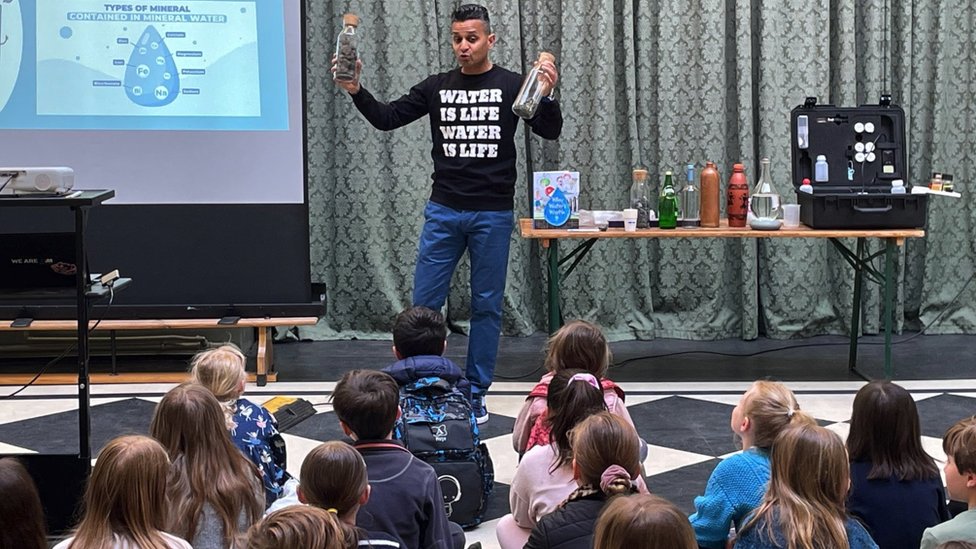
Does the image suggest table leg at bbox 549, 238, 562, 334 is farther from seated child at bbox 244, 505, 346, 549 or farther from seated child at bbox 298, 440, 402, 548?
seated child at bbox 244, 505, 346, 549

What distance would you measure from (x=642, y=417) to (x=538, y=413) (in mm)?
1501

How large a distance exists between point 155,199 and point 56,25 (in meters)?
0.86

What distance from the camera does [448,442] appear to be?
11.6 feet

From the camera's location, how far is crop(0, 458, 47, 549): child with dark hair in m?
2.13

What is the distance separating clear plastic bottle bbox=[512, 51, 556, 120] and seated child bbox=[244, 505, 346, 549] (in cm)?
285

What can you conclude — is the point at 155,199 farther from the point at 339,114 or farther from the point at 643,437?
the point at 643,437

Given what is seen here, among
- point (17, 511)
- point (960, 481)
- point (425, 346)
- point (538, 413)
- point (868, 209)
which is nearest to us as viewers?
point (17, 511)

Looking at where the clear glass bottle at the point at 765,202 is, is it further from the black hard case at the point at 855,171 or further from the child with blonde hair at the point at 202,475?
the child with blonde hair at the point at 202,475

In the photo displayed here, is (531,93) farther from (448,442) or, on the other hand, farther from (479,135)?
(448,442)

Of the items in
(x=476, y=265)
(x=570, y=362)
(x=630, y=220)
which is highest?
(x=630, y=220)

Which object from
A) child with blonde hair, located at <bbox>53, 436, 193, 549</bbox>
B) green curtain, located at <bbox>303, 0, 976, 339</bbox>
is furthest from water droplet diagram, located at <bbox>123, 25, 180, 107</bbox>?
child with blonde hair, located at <bbox>53, 436, 193, 549</bbox>

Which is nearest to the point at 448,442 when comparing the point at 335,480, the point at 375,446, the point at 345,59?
the point at 375,446

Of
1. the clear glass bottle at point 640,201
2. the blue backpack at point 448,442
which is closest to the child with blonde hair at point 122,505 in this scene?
the blue backpack at point 448,442

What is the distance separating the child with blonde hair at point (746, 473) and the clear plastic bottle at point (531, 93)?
6.72ft
